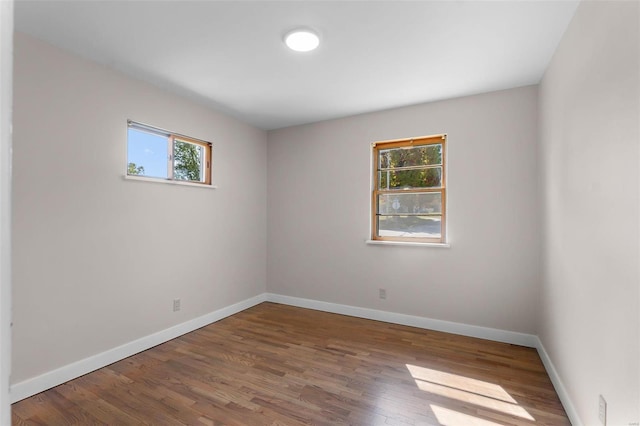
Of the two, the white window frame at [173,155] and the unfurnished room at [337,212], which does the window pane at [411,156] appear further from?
the white window frame at [173,155]

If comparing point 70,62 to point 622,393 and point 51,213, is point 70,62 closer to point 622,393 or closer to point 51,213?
point 51,213

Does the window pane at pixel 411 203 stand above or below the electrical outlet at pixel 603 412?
above

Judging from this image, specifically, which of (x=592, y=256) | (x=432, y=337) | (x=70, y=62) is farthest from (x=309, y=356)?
(x=70, y=62)

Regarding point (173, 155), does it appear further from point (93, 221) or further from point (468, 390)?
point (468, 390)

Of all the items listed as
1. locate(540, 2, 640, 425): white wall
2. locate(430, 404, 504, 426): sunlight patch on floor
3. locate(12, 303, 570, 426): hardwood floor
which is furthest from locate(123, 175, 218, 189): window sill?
locate(540, 2, 640, 425): white wall

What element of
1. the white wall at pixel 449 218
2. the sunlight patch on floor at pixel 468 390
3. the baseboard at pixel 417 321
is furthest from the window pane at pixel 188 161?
the sunlight patch on floor at pixel 468 390

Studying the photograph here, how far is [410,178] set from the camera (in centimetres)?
369

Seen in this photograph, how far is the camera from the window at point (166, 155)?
2.93 metres

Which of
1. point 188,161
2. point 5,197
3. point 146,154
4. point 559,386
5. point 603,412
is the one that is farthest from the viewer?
point 188,161

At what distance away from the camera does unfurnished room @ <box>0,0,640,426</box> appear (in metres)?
1.85

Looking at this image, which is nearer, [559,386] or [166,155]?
[559,386]

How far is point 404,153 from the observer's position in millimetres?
3742

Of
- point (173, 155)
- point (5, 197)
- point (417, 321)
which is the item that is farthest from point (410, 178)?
point (5, 197)

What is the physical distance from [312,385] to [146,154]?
2.60m
